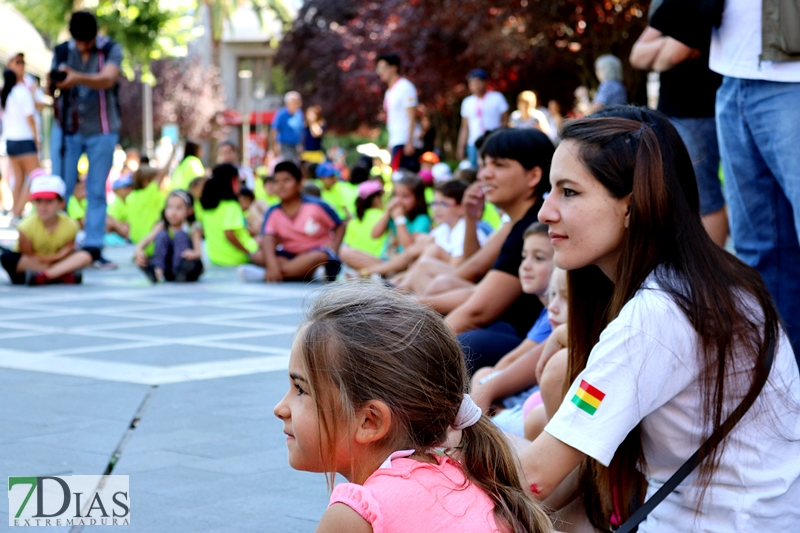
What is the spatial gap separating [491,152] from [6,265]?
233 inches

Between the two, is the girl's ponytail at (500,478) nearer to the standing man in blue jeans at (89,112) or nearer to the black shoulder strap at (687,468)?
the black shoulder strap at (687,468)

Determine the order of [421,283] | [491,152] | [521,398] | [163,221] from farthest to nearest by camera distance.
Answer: [163,221], [421,283], [491,152], [521,398]

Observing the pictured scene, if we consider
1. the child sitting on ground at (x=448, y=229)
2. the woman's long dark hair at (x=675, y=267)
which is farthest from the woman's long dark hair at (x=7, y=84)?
the woman's long dark hair at (x=675, y=267)

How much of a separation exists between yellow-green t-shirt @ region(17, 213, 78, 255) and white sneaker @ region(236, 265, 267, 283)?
1.72m

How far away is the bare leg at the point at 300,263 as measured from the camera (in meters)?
10.2

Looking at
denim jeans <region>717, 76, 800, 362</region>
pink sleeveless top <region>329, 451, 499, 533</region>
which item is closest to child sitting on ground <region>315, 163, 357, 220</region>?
denim jeans <region>717, 76, 800, 362</region>

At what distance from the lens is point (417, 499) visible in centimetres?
171

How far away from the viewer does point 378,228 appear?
34.8 feet

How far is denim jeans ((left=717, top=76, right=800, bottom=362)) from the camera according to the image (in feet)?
10.8

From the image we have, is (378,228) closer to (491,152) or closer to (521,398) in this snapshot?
(491,152)

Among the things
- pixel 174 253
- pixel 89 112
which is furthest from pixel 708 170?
pixel 89 112

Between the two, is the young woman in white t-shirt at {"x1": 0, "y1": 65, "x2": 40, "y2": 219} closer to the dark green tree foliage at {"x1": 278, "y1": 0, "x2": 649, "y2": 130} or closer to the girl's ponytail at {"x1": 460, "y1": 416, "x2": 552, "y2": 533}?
the dark green tree foliage at {"x1": 278, "y1": 0, "x2": 649, "y2": 130}

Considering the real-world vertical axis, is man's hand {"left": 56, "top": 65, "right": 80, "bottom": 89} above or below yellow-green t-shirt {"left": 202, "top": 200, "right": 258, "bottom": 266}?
above

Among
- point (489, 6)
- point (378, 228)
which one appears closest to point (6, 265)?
point (378, 228)
